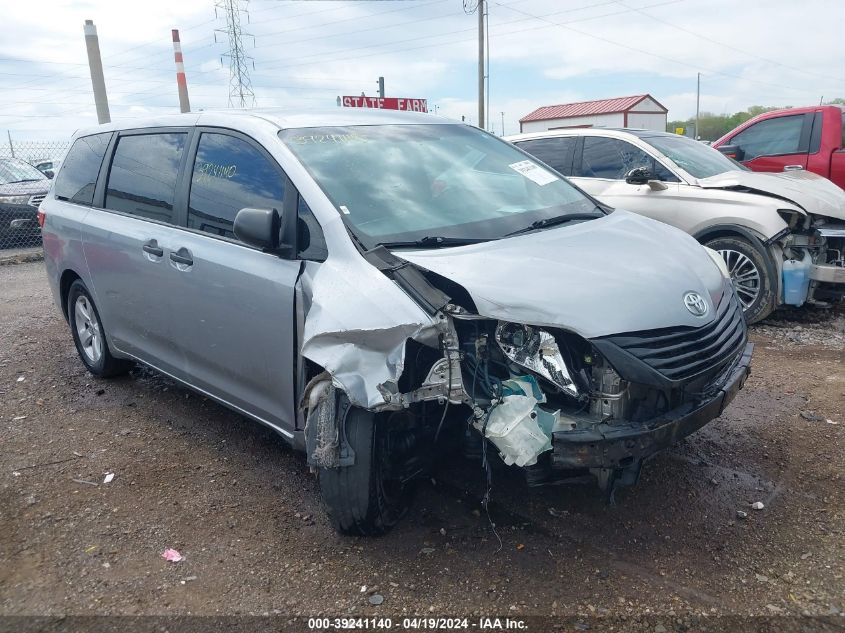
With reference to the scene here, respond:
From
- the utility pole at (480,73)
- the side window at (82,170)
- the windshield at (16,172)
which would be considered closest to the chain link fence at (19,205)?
the windshield at (16,172)

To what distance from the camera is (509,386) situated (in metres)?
2.64

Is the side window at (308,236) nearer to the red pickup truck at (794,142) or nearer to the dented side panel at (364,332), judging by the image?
the dented side panel at (364,332)

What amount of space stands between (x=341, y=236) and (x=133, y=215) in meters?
1.92

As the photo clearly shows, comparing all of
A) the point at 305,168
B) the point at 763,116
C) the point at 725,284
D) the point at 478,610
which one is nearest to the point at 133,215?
the point at 305,168

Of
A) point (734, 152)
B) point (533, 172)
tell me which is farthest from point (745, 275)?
point (533, 172)

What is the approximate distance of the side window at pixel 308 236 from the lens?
2990mm

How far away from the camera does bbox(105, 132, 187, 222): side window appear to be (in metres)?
3.89

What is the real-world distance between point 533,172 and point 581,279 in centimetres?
146

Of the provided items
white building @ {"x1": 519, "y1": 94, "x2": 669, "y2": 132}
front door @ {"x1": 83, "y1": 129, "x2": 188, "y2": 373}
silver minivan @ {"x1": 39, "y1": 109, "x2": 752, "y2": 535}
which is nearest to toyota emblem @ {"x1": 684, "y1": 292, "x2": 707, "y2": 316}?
silver minivan @ {"x1": 39, "y1": 109, "x2": 752, "y2": 535}

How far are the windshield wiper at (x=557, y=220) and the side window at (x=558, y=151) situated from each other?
3544mm

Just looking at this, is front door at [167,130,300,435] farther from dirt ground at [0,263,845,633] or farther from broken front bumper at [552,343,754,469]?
broken front bumper at [552,343,754,469]

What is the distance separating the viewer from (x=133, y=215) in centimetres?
419

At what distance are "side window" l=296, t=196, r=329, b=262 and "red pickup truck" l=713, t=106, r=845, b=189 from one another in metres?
6.30

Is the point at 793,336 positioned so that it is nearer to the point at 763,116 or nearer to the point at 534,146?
the point at 534,146
